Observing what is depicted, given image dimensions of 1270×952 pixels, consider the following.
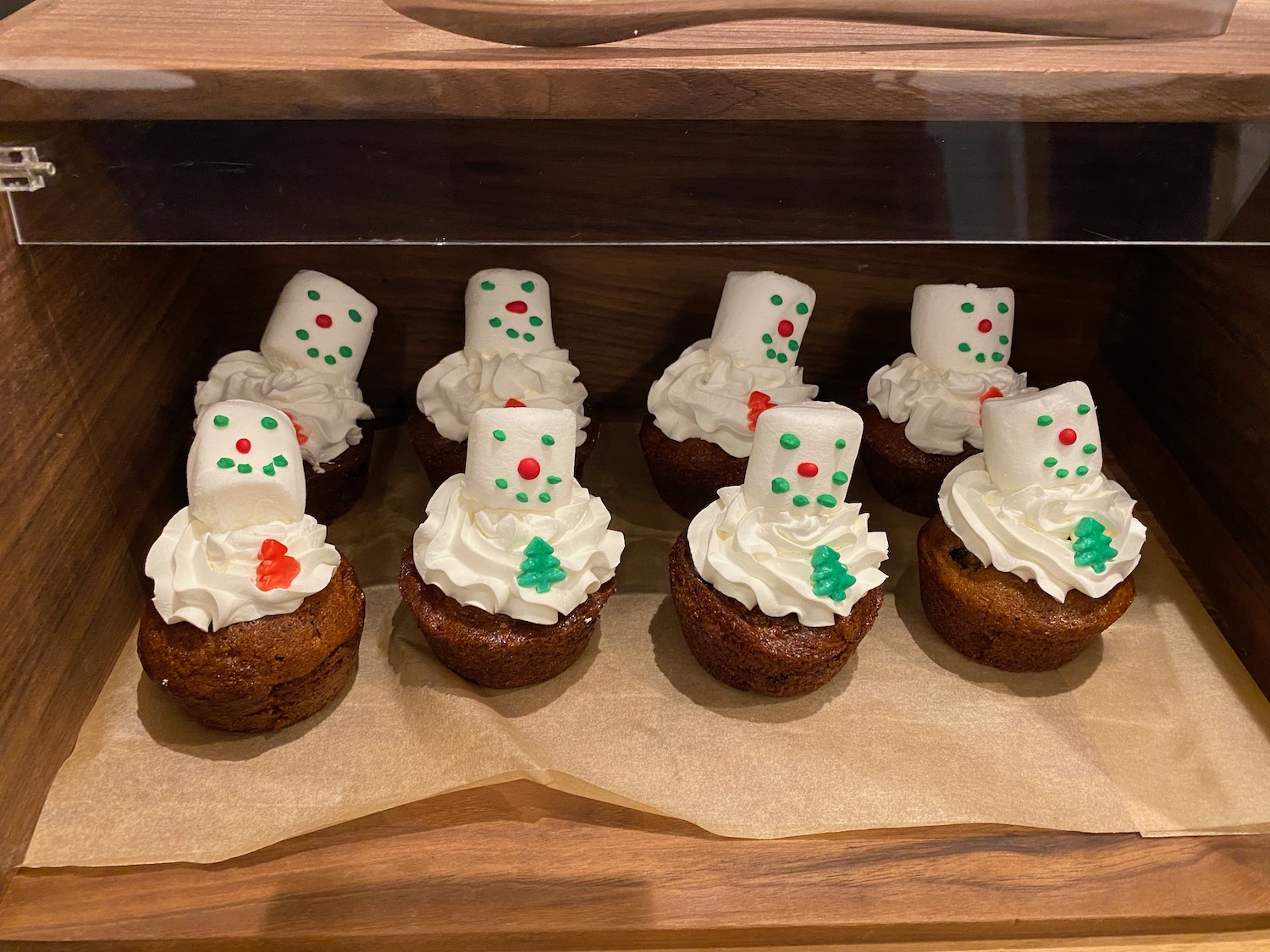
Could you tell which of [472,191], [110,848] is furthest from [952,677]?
[110,848]

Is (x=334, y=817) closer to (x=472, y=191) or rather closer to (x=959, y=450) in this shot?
(x=472, y=191)

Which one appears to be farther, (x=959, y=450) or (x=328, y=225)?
(x=959, y=450)

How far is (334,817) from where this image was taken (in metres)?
1.36

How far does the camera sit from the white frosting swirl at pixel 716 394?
5.77 ft

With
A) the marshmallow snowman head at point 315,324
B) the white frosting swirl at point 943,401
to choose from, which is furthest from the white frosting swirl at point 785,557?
the marshmallow snowman head at point 315,324

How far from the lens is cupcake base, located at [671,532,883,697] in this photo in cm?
147

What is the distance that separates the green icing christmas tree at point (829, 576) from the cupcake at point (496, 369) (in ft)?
1.82

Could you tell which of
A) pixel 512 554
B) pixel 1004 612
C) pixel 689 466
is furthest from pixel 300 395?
pixel 1004 612

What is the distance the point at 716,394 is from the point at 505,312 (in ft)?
1.36

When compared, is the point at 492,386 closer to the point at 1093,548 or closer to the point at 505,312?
the point at 505,312

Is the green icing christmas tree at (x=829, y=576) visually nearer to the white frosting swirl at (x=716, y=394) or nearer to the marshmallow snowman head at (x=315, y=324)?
the white frosting swirl at (x=716, y=394)

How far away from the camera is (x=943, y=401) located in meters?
1.78

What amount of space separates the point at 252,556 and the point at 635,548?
2.32ft

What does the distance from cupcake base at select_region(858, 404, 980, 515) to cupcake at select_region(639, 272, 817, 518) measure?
17cm
